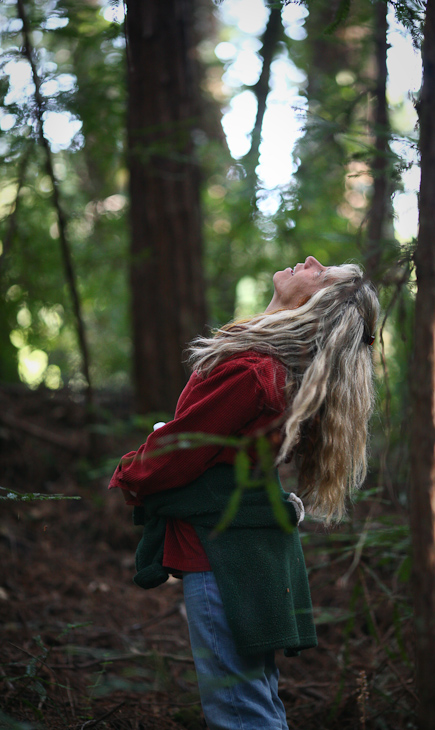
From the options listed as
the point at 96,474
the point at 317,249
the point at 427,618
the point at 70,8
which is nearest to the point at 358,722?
the point at 427,618

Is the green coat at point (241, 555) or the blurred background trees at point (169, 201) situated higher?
the blurred background trees at point (169, 201)

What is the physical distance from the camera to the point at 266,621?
200 centimetres

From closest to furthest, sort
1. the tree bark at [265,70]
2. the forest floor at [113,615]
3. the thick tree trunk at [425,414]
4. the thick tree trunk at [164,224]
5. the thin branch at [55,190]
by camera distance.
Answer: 1. the thick tree trunk at [425,414]
2. the forest floor at [113,615]
3. the thin branch at [55,190]
4. the thick tree trunk at [164,224]
5. the tree bark at [265,70]

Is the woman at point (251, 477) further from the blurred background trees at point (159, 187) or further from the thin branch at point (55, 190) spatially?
the thin branch at point (55, 190)

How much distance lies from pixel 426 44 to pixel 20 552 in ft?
14.5

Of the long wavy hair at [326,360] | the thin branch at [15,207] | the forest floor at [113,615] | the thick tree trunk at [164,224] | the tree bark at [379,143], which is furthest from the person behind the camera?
the thick tree trunk at [164,224]

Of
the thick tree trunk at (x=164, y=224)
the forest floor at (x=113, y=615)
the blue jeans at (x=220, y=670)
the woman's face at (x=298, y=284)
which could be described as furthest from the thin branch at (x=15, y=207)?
the blue jeans at (x=220, y=670)

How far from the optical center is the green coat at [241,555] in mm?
1982

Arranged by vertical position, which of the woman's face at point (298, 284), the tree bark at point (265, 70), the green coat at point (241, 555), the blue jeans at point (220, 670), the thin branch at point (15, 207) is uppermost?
the tree bark at point (265, 70)

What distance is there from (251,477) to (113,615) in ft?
8.00

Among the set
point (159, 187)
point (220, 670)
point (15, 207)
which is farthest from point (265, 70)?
point (220, 670)

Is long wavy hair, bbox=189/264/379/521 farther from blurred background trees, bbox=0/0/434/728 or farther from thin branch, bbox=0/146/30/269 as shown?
thin branch, bbox=0/146/30/269

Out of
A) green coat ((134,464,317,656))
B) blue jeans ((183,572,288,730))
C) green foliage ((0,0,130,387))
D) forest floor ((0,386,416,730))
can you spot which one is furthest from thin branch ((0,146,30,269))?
blue jeans ((183,572,288,730))

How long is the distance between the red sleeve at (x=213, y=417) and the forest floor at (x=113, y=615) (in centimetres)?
60
